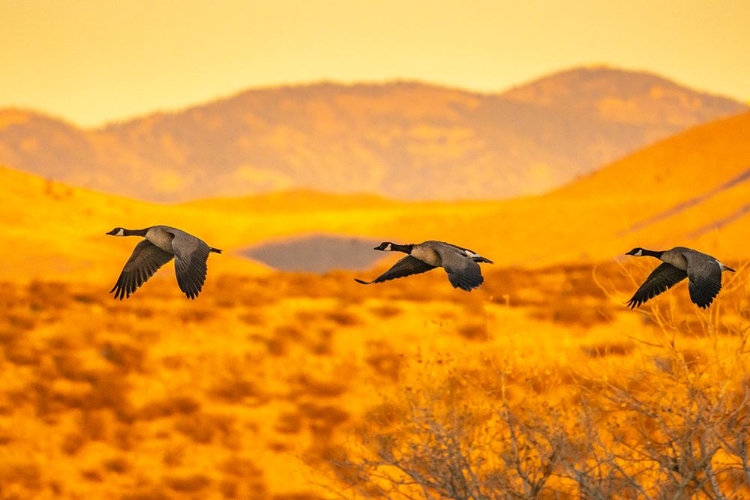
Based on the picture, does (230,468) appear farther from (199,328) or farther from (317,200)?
(317,200)

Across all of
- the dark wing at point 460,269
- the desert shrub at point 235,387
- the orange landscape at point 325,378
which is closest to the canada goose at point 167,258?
the dark wing at point 460,269

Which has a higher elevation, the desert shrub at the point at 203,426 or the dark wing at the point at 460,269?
the dark wing at the point at 460,269

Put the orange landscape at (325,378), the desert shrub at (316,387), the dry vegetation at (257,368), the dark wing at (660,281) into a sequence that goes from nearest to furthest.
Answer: the dark wing at (660,281) < the orange landscape at (325,378) < the dry vegetation at (257,368) < the desert shrub at (316,387)

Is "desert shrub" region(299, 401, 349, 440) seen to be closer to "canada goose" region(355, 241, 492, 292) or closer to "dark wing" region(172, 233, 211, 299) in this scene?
"canada goose" region(355, 241, 492, 292)

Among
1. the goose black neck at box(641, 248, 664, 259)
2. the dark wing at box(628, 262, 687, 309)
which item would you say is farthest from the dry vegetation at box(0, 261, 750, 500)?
the goose black neck at box(641, 248, 664, 259)

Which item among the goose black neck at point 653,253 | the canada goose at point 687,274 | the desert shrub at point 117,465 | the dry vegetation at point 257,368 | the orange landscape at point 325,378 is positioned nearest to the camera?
the canada goose at point 687,274

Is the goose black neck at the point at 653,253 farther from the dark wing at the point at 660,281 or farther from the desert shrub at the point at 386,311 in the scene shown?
the desert shrub at the point at 386,311

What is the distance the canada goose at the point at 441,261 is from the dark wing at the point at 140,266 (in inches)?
84.1

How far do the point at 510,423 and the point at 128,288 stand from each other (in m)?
7.78

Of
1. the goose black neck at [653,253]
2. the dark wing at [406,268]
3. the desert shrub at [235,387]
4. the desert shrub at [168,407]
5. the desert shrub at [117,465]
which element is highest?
the goose black neck at [653,253]

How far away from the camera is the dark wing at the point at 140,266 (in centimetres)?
1171

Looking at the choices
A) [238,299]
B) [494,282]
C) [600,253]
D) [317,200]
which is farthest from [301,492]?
[317,200]

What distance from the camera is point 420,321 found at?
4109 cm

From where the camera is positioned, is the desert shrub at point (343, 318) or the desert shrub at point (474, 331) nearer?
the desert shrub at point (474, 331)
